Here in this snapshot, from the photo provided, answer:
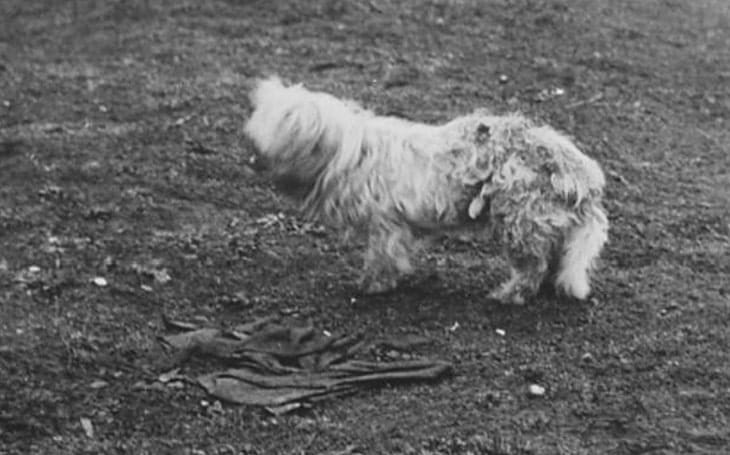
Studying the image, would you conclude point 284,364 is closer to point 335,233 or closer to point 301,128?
point 301,128

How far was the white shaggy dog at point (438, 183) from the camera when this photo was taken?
7254 mm

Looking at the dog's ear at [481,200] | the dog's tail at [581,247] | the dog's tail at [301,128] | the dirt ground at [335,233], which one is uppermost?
the dog's tail at [301,128]

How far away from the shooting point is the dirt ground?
621cm

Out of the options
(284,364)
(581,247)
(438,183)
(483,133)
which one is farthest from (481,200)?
(284,364)

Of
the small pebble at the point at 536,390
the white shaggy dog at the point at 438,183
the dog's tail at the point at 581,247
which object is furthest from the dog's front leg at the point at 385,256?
the small pebble at the point at 536,390

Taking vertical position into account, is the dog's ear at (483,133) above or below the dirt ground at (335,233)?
above

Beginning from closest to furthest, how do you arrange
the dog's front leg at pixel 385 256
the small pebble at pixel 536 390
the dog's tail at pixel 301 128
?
the small pebble at pixel 536 390 → the dog's tail at pixel 301 128 → the dog's front leg at pixel 385 256

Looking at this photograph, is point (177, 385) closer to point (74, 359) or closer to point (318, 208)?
point (74, 359)

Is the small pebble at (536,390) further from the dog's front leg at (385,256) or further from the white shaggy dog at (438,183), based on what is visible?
the dog's front leg at (385,256)

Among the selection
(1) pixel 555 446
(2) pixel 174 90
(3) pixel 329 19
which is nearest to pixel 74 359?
(1) pixel 555 446

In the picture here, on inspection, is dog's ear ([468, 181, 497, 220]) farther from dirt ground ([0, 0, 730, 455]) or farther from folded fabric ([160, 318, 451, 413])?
folded fabric ([160, 318, 451, 413])

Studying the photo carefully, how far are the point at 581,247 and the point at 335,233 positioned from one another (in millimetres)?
1889

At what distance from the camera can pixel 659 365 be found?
6.74 metres

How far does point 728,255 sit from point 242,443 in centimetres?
375
